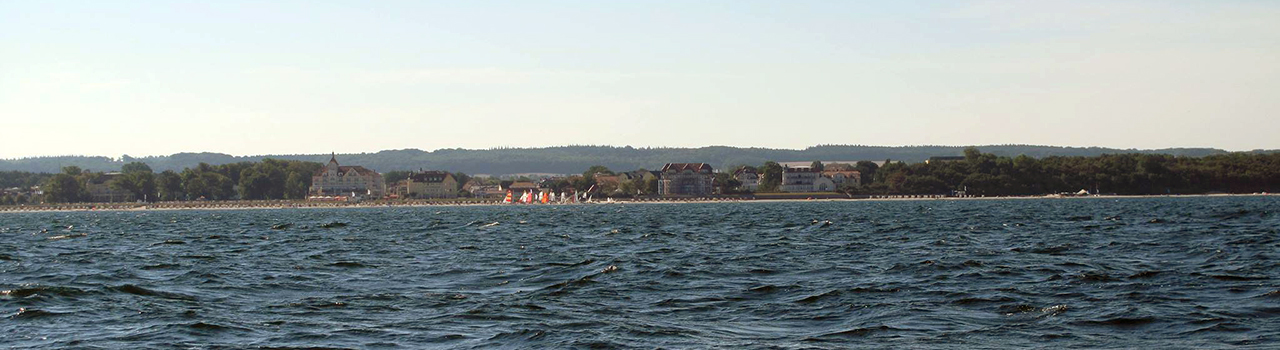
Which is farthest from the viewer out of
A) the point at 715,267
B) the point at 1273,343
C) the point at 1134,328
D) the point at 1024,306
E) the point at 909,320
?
the point at 715,267

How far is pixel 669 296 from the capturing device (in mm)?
27359

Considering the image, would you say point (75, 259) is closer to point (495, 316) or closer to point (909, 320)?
point (495, 316)

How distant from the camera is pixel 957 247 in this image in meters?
43.2

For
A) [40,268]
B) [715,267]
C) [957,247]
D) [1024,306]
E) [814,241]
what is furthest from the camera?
[814,241]

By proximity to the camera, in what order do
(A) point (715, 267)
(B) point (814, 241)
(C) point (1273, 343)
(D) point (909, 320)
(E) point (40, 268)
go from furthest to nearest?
(B) point (814, 241) → (E) point (40, 268) → (A) point (715, 267) → (D) point (909, 320) → (C) point (1273, 343)

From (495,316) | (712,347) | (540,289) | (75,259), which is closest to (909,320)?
(712,347)

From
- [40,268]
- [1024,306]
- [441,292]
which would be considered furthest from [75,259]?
[1024,306]

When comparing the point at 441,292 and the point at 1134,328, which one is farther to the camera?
the point at 441,292

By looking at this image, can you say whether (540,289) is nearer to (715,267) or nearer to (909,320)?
(715,267)

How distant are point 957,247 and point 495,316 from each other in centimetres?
2344

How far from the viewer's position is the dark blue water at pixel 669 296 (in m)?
20.9

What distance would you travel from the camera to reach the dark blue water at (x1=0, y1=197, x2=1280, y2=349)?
68.5 feet

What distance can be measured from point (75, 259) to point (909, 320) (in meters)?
31.2

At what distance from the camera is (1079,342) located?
777 inches
